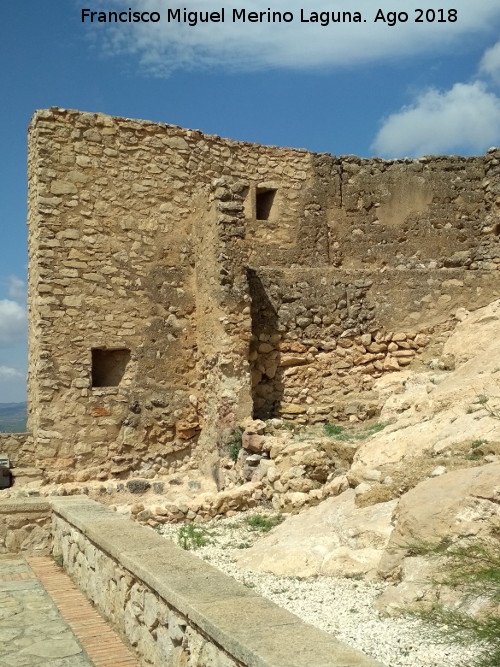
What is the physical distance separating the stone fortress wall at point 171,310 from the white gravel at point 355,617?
396 cm

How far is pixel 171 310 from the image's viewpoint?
10.4 meters

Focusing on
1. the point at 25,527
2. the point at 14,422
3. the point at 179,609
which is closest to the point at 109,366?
the point at 25,527

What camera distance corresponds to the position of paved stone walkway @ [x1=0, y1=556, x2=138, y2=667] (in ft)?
13.2

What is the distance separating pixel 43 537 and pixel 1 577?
699 mm

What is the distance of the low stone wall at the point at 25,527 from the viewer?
618 cm

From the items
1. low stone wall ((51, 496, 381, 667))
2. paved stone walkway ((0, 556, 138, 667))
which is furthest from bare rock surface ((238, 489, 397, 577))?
paved stone walkway ((0, 556, 138, 667))

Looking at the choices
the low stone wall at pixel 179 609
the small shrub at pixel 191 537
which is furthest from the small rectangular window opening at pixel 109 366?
the low stone wall at pixel 179 609

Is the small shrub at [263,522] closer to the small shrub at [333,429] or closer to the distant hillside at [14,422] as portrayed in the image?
the small shrub at [333,429]

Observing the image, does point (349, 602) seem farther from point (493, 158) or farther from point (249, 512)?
point (493, 158)

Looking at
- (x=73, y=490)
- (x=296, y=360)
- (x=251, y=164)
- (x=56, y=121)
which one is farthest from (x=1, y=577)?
(x=251, y=164)

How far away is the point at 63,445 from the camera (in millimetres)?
9570

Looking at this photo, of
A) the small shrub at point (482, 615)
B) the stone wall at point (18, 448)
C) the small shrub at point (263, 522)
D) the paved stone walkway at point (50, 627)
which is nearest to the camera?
the small shrub at point (482, 615)

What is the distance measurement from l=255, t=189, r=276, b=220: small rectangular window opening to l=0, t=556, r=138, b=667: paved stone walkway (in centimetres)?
752

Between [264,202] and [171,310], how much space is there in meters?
2.84
